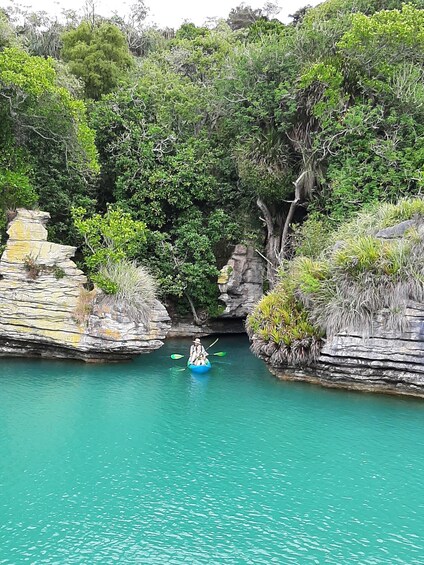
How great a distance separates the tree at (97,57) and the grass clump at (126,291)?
8460 mm

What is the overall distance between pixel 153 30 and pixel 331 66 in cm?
1621

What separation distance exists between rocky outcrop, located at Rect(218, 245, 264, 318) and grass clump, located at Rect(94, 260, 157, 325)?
361 centimetres

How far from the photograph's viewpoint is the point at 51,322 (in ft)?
37.9

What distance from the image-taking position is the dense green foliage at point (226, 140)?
12766 mm

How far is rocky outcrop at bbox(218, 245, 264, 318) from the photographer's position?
50.3ft

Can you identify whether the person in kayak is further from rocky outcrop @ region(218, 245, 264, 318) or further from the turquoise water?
rocky outcrop @ region(218, 245, 264, 318)

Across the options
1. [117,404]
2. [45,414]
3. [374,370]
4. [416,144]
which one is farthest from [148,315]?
[416,144]

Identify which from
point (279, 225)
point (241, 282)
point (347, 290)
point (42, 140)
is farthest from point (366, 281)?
point (42, 140)

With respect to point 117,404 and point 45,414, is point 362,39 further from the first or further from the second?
point 45,414

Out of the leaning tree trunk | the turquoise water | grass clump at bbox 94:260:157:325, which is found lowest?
the turquoise water

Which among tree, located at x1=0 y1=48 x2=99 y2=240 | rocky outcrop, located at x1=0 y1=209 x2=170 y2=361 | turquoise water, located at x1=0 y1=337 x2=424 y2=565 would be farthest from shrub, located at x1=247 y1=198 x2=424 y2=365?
tree, located at x1=0 y1=48 x2=99 y2=240

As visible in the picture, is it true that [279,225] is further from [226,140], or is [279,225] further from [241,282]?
[226,140]

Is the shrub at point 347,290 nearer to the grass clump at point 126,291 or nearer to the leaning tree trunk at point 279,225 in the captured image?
the grass clump at point 126,291

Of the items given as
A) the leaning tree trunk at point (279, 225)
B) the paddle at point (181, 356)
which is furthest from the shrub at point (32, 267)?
the leaning tree trunk at point (279, 225)
